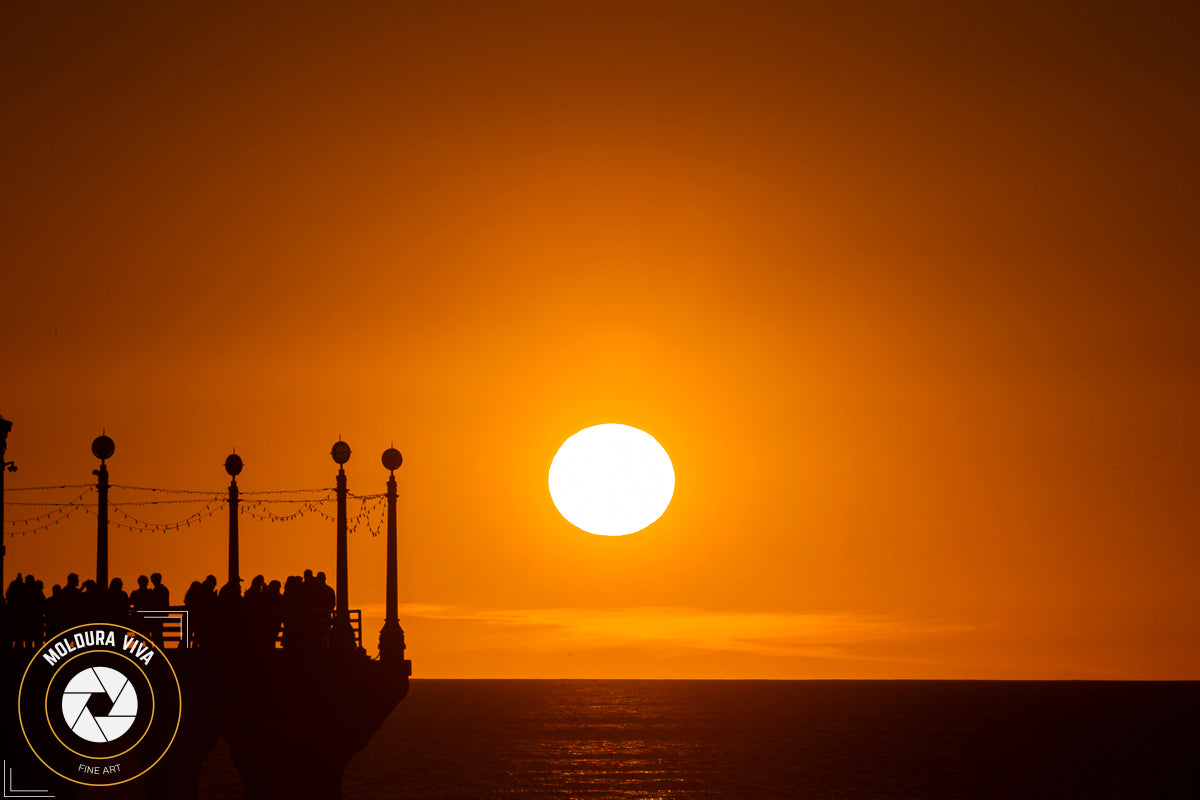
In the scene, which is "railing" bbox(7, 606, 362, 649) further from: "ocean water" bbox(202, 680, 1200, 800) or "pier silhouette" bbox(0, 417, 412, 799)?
"ocean water" bbox(202, 680, 1200, 800)

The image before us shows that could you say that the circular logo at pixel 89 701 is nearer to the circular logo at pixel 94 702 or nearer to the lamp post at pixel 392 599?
the circular logo at pixel 94 702

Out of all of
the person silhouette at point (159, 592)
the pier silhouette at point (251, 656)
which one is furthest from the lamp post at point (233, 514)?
the person silhouette at point (159, 592)

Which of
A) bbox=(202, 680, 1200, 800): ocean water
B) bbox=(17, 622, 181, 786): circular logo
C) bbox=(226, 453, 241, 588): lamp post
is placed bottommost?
bbox=(202, 680, 1200, 800): ocean water

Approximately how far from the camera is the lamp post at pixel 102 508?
114ft

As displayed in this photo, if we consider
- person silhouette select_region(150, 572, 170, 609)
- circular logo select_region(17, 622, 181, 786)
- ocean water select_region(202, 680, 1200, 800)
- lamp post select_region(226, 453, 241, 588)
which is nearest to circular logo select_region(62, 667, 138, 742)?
circular logo select_region(17, 622, 181, 786)

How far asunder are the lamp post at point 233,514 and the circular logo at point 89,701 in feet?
22.9

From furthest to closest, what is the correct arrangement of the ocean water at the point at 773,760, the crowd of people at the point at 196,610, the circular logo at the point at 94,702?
the ocean water at the point at 773,760, the crowd of people at the point at 196,610, the circular logo at the point at 94,702

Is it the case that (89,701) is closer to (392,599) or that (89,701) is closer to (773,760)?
(392,599)

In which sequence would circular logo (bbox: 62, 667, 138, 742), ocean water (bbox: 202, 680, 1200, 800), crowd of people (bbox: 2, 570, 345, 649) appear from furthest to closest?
ocean water (bbox: 202, 680, 1200, 800)
crowd of people (bbox: 2, 570, 345, 649)
circular logo (bbox: 62, 667, 138, 742)

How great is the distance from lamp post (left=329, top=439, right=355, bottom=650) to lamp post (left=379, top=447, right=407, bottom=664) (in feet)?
3.84

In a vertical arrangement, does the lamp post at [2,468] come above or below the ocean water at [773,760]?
above

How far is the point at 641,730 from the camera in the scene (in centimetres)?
16488

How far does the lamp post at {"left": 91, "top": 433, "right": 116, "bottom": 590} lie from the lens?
34625mm

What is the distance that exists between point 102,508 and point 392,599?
832 centimetres
